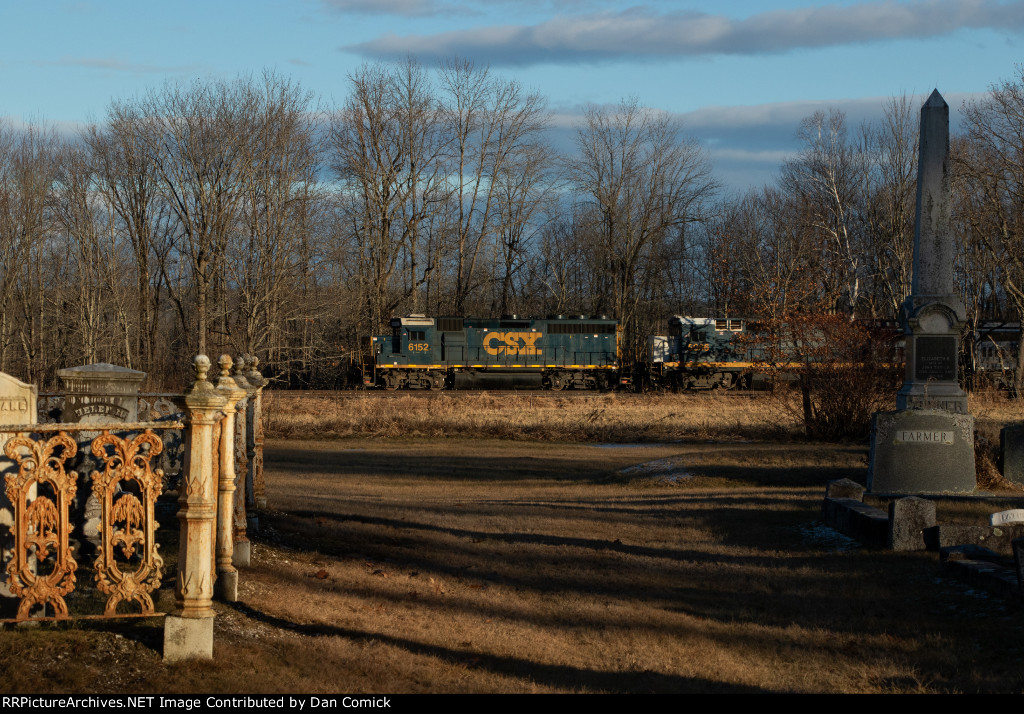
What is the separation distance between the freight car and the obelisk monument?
102 feet

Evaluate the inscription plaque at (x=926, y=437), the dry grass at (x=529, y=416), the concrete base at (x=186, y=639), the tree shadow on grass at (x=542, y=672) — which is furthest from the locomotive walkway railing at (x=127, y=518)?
the dry grass at (x=529, y=416)

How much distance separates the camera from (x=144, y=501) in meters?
5.84

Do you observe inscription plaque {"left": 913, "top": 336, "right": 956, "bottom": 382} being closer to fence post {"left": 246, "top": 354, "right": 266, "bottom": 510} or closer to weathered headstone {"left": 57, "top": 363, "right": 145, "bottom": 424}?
fence post {"left": 246, "top": 354, "right": 266, "bottom": 510}

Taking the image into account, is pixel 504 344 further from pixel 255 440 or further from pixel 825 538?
pixel 825 538

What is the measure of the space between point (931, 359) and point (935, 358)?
0.06 metres

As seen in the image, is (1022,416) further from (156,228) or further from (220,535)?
(156,228)

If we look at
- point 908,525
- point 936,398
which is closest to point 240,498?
point 908,525

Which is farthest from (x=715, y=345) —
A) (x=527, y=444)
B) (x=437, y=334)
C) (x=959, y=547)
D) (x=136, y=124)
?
(x=959, y=547)

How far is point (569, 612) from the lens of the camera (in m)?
8.00

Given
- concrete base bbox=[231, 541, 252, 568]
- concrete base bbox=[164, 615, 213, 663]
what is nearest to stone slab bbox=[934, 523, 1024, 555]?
concrete base bbox=[231, 541, 252, 568]

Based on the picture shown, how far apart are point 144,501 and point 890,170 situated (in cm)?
5229

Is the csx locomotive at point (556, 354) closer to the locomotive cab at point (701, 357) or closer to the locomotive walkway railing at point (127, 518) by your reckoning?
the locomotive cab at point (701, 357)

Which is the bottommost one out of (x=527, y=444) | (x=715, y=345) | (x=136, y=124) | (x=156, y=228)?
(x=527, y=444)

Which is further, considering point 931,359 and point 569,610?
point 931,359
